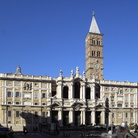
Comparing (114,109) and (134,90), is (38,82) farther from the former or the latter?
(134,90)

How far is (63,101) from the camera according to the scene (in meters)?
68.9

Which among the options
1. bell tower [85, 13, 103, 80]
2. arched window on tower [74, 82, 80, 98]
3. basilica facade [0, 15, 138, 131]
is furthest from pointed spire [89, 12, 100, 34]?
arched window on tower [74, 82, 80, 98]

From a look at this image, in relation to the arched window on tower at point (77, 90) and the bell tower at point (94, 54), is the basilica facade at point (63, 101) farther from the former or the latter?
the bell tower at point (94, 54)

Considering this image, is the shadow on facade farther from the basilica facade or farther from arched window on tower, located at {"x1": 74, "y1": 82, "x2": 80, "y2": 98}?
arched window on tower, located at {"x1": 74, "y1": 82, "x2": 80, "y2": 98}

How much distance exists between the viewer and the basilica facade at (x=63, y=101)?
65.8 metres

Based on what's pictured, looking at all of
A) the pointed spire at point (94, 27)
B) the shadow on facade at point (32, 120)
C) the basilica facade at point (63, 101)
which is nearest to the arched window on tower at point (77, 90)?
the basilica facade at point (63, 101)

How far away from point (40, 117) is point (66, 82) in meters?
11.9

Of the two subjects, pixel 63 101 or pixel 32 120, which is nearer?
pixel 32 120

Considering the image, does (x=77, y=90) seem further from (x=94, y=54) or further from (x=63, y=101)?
(x=94, y=54)

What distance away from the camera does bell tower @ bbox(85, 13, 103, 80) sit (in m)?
86.7

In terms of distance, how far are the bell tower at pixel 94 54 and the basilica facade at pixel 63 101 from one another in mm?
10776

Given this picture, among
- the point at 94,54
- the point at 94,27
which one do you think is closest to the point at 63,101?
the point at 94,54

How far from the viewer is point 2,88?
6538 cm

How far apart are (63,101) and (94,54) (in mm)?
26207
